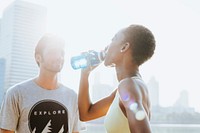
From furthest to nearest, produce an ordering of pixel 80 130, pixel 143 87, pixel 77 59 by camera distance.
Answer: pixel 77 59 < pixel 80 130 < pixel 143 87

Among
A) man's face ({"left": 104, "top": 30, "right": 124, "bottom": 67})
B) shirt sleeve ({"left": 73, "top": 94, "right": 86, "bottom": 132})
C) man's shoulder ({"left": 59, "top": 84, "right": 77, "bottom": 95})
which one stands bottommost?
shirt sleeve ({"left": 73, "top": 94, "right": 86, "bottom": 132})

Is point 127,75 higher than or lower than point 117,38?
lower

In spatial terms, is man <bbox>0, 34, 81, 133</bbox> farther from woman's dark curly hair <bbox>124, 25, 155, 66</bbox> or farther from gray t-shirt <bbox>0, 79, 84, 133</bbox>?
woman's dark curly hair <bbox>124, 25, 155, 66</bbox>

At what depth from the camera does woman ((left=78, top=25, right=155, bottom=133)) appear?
949 millimetres

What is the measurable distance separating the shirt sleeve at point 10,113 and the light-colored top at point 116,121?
0.38 meters

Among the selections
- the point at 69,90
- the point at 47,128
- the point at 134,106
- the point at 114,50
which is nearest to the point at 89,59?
the point at 69,90

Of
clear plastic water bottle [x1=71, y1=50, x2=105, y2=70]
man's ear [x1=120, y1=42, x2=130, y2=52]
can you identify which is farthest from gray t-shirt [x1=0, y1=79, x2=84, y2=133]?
man's ear [x1=120, y1=42, x2=130, y2=52]

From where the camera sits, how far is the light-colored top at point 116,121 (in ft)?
3.59

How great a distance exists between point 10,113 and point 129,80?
513mm

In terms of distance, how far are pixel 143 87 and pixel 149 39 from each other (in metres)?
0.22

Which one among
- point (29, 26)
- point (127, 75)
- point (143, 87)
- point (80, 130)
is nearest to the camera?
point (143, 87)

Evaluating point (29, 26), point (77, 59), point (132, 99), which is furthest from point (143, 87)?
point (29, 26)

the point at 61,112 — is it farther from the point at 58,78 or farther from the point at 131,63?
the point at 131,63

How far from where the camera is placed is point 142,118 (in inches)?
36.2
